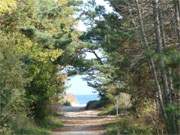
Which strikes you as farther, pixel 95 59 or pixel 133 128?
pixel 95 59

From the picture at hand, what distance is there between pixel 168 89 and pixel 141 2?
3804 mm

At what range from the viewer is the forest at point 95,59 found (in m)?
18.2

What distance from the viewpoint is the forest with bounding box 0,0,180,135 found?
715 inches

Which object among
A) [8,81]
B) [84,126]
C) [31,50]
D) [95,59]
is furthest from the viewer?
[95,59]

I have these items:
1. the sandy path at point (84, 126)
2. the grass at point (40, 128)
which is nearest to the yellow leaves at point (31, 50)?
the grass at point (40, 128)

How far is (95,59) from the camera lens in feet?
162

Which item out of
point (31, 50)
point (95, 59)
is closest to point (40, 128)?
point (31, 50)

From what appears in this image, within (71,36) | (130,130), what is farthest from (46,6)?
(130,130)

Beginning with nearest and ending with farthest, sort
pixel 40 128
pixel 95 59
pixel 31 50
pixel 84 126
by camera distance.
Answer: pixel 31 50 → pixel 40 128 → pixel 84 126 → pixel 95 59

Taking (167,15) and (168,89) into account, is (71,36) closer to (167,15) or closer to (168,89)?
(167,15)

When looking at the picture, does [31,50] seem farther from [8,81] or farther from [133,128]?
[133,128]

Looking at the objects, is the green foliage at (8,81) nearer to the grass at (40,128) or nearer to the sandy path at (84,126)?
the grass at (40,128)

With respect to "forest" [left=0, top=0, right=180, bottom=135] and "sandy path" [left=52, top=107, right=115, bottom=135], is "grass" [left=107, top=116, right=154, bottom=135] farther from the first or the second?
"sandy path" [left=52, top=107, right=115, bottom=135]

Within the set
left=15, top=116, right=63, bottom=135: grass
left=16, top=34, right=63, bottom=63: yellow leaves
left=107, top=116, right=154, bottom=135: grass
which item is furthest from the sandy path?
left=16, top=34, right=63, bottom=63: yellow leaves
